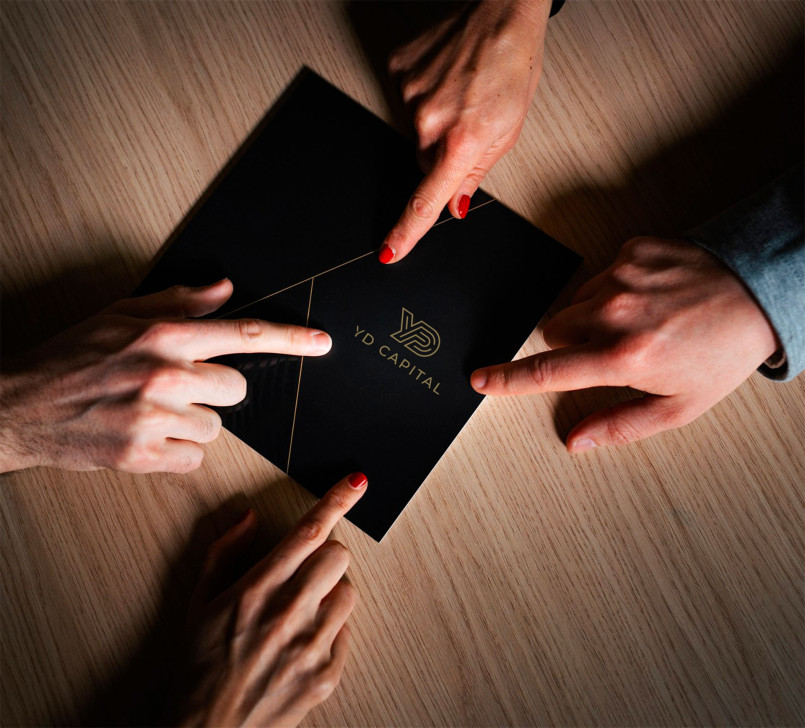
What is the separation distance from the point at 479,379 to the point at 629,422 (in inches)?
8.3

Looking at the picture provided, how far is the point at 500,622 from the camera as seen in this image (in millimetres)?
731

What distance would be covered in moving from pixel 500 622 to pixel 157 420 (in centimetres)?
54

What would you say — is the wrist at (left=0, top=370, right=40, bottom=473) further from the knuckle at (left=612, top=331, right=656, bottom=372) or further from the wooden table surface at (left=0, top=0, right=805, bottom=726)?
the knuckle at (left=612, top=331, right=656, bottom=372)

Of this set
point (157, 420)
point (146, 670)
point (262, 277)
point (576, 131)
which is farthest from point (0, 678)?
point (576, 131)

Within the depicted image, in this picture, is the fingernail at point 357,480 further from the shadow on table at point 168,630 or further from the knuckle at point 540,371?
the knuckle at point 540,371

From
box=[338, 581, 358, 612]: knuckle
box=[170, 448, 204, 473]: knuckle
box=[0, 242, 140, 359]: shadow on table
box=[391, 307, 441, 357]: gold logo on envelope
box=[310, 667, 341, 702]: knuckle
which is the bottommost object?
box=[310, 667, 341, 702]: knuckle

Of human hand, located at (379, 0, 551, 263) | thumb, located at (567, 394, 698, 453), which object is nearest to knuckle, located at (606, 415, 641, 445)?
thumb, located at (567, 394, 698, 453)

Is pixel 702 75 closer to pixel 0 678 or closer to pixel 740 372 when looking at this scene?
pixel 740 372

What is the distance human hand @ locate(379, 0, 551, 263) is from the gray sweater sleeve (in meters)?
0.31

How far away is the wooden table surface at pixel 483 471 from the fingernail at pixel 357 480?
72mm

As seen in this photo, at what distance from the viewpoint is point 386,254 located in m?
0.77

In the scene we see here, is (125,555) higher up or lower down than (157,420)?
lower down

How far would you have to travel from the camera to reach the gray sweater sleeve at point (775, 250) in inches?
25.8

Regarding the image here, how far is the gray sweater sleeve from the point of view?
0.65m
